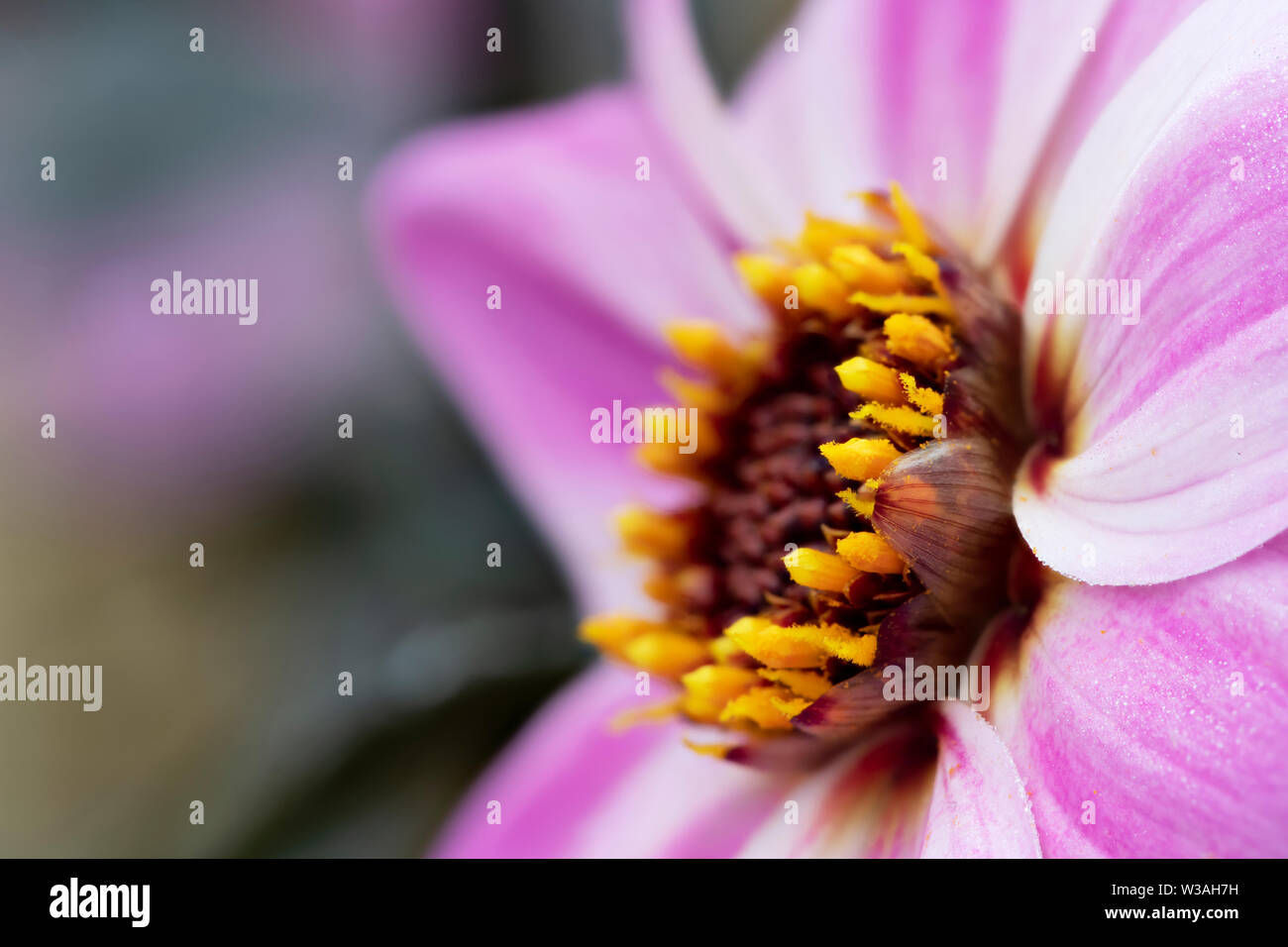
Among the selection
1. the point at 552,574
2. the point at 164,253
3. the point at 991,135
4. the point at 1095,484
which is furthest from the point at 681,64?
the point at 164,253

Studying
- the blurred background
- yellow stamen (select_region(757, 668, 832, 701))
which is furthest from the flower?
the blurred background

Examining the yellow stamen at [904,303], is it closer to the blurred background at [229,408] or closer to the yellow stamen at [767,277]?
the yellow stamen at [767,277]

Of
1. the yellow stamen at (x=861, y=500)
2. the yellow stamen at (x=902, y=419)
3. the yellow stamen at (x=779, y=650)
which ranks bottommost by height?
the yellow stamen at (x=779, y=650)

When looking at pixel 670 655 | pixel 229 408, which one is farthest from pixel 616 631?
pixel 229 408

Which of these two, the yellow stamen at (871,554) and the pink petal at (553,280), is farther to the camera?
the pink petal at (553,280)

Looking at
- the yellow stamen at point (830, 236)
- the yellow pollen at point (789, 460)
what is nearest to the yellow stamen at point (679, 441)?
the yellow pollen at point (789, 460)

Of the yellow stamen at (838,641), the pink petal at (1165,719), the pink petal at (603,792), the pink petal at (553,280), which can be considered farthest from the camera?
the pink petal at (553,280)

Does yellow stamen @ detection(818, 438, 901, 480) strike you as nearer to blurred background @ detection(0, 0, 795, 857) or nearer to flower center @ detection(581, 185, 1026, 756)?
flower center @ detection(581, 185, 1026, 756)
